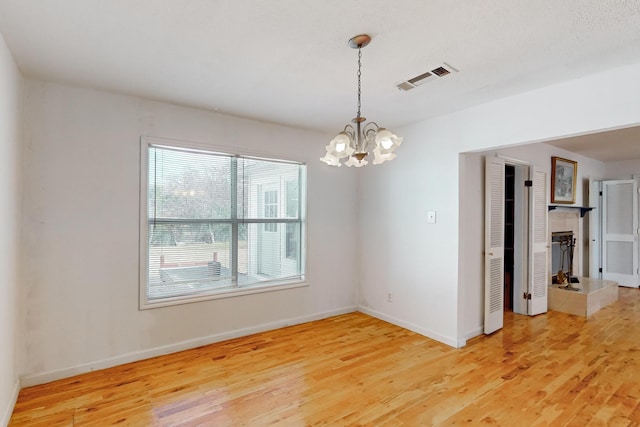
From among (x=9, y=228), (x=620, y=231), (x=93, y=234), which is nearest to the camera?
Result: (x=9, y=228)

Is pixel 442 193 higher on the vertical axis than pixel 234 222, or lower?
higher

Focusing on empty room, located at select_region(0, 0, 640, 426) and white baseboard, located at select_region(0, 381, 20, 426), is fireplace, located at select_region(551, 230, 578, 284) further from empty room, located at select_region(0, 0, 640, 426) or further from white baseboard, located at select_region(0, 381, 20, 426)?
white baseboard, located at select_region(0, 381, 20, 426)

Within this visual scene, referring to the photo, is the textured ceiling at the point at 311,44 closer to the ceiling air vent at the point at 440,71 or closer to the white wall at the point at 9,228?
the ceiling air vent at the point at 440,71

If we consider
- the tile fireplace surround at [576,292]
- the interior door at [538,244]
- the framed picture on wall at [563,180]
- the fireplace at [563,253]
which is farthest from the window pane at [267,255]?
the fireplace at [563,253]

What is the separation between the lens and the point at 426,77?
8.61 ft

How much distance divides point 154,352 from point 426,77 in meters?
3.45

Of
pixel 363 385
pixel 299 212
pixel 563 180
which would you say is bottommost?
pixel 363 385

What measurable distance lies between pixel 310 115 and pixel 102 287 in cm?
259

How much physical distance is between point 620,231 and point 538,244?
10.4 feet

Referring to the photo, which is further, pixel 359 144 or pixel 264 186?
pixel 264 186

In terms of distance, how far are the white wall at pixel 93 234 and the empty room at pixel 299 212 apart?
2 cm

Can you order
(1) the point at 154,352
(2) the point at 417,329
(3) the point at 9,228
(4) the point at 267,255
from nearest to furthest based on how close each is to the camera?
1. (3) the point at 9,228
2. (1) the point at 154,352
3. (2) the point at 417,329
4. (4) the point at 267,255

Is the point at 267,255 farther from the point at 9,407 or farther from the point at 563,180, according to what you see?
the point at 563,180

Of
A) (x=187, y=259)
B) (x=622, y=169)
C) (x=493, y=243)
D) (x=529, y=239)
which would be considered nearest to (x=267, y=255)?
(x=187, y=259)
